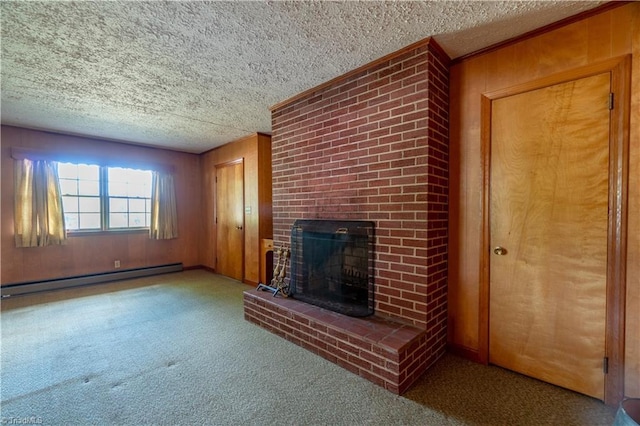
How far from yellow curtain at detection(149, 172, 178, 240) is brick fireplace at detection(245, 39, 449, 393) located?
3.53 metres

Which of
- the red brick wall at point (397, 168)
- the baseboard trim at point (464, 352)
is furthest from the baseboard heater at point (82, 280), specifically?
the baseboard trim at point (464, 352)

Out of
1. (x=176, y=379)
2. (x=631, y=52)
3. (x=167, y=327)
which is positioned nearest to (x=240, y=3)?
(x=631, y=52)

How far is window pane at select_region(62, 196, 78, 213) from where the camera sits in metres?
4.24

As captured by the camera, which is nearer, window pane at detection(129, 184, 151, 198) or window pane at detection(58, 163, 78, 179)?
window pane at detection(58, 163, 78, 179)

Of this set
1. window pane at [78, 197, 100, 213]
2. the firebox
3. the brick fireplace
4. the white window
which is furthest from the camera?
window pane at [78, 197, 100, 213]

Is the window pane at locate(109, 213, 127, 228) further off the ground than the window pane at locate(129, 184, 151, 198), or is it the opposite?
the window pane at locate(129, 184, 151, 198)

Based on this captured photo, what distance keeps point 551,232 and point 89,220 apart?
6.05 m

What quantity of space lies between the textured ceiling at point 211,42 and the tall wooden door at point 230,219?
1760 mm

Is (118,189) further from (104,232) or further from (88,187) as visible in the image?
(104,232)

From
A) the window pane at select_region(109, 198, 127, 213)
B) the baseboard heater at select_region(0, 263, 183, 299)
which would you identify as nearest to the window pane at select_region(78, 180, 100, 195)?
the window pane at select_region(109, 198, 127, 213)

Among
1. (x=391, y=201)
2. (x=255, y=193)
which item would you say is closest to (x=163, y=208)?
(x=255, y=193)

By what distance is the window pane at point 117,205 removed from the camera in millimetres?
4707

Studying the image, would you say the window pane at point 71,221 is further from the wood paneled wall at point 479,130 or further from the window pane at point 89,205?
the wood paneled wall at point 479,130

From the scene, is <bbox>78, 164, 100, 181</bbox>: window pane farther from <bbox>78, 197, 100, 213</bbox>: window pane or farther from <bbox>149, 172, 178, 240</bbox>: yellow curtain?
<bbox>149, 172, 178, 240</bbox>: yellow curtain
